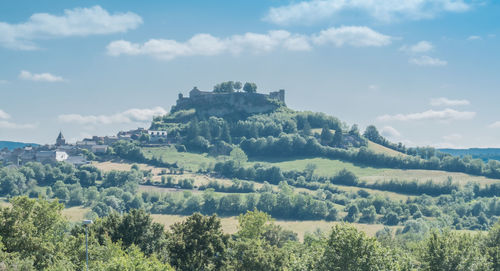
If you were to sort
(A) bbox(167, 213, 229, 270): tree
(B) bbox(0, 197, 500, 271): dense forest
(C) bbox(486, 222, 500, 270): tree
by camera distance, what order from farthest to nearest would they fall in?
(C) bbox(486, 222, 500, 270): tree, (A) bbox(167, 213, 229, 270): tree, (B) bbox(0, 197, 500, 271): dense forest

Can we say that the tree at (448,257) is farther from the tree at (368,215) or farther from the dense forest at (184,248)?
the tree at (368,215)

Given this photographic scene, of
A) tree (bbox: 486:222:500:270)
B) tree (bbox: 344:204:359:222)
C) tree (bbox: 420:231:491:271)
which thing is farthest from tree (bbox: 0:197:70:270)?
tree (bbox: 344:204:359:222)

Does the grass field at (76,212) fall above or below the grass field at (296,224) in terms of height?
above

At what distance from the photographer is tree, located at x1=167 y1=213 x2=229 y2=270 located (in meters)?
58.9

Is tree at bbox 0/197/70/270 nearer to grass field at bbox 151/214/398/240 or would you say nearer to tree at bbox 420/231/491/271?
tree at bbox 420/231/491/271

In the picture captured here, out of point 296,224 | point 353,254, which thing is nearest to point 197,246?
point 353,254

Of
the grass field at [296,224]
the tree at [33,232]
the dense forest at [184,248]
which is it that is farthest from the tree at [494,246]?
the grass field at [296,224]

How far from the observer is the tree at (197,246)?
58938 millimetres

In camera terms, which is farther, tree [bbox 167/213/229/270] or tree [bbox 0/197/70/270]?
tree [bbox 167/213/229/270]

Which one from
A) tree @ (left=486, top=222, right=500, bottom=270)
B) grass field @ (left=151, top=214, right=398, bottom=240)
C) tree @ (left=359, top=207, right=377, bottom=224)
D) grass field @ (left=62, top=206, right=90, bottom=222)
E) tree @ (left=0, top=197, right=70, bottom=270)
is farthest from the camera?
tree @ (left=359, top=207, right=377, bottom=224)

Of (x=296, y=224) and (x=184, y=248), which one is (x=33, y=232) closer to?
(x=184, y=248)

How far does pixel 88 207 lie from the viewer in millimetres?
172625

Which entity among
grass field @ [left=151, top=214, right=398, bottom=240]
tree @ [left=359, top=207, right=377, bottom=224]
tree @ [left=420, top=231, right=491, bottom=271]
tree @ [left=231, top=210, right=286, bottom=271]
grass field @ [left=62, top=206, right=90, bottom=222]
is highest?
tree @ [left=420, top=231, right=491, bottom=271]

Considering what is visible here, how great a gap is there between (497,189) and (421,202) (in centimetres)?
3368
